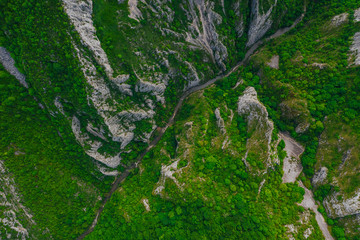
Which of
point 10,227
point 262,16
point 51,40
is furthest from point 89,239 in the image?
point 262,16

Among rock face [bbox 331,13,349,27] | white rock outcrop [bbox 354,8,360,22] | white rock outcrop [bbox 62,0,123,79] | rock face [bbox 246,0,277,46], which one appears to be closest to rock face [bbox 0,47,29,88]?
white rock outcrop [bbox 62,0,123,79]

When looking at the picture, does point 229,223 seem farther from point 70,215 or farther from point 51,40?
point 51,40

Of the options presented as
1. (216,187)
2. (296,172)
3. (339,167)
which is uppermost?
(339,167)

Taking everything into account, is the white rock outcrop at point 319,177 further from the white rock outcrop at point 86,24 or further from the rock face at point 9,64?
the rock face at point 9,64

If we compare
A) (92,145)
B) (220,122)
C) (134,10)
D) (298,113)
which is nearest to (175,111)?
(220,122)

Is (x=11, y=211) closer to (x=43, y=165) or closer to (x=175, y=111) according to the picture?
(x=43, y=165)

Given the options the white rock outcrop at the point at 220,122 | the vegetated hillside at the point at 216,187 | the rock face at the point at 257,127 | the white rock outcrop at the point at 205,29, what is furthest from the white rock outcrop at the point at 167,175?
the white rock outcrop at the point at 205,29

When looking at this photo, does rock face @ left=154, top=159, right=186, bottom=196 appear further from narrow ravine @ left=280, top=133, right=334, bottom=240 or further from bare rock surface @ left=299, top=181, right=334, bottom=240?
bare rock surface @ left=299, top=181, right=334, bottom=240
